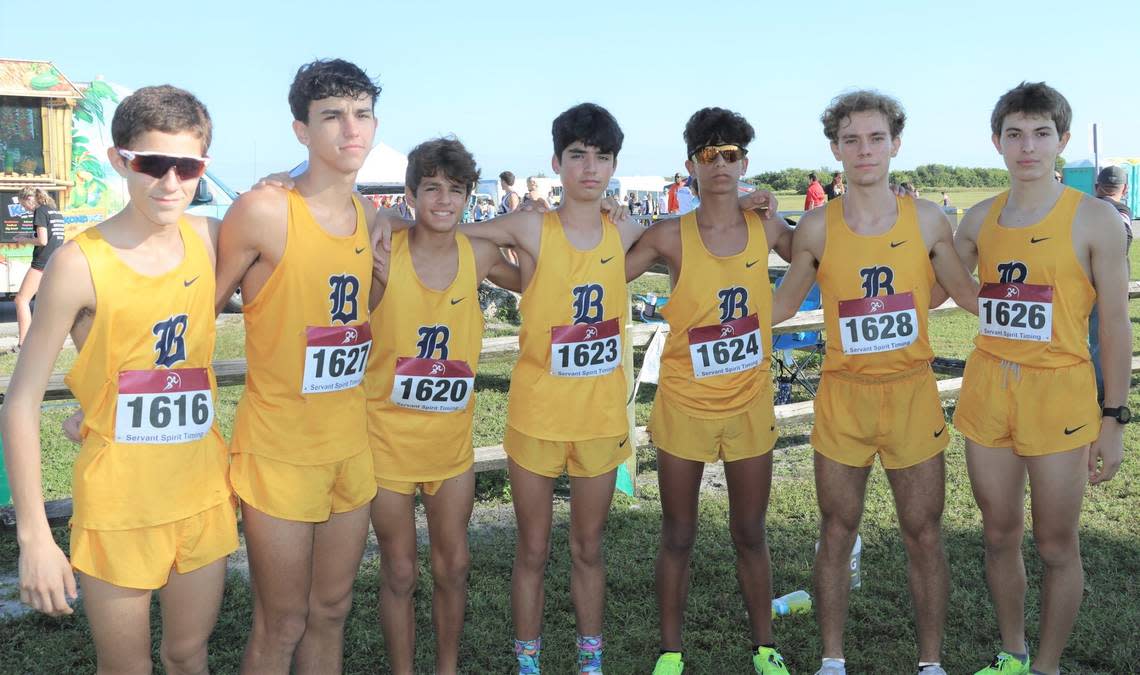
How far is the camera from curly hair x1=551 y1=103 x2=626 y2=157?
3652mm

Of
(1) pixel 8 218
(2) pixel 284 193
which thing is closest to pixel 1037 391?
(2) pixel 284 193

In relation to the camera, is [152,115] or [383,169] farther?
[383,169]

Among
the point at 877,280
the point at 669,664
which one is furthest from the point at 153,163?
the point at 669,664

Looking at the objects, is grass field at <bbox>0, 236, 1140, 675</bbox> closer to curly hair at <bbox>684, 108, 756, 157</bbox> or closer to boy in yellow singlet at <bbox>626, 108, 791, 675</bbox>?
boy in yellow singlet at <bbox>626, 108, 791, 675</bbox>

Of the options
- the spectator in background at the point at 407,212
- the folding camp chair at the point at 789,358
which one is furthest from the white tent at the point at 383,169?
the folding camp chair at the point at 789,358

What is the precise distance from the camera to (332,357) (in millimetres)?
3012

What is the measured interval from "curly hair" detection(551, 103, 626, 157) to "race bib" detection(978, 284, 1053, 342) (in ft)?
5.13

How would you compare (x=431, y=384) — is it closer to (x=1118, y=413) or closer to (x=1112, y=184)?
(x=1118, y=413)

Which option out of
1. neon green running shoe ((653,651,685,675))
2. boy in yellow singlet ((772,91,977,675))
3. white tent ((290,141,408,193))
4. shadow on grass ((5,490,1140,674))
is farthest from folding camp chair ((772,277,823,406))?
white tent ((290,141,408,193))

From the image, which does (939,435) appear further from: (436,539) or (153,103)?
(153,103)

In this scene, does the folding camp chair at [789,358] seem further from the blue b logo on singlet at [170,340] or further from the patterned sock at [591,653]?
the blue b logo on singlet at [170,340]

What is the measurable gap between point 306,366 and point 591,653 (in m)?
1.67

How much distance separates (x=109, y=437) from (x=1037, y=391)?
3156 millimetres

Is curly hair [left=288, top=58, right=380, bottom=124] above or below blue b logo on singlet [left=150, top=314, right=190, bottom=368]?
above
